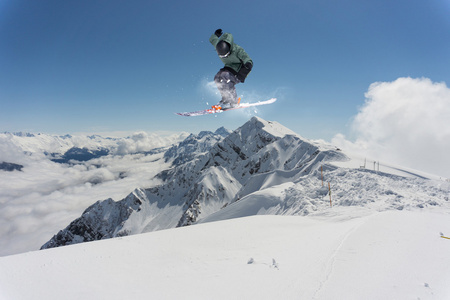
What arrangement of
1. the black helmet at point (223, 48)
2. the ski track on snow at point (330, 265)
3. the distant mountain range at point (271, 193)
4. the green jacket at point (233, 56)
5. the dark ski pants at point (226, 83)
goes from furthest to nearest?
1. the distant mountain range at point (271, 193)
2. the dark ski pants at point (226, 83)
3. the green jacket at point (233, 56)
4. the black helmet at point (223, 48)
5. the ski track on snow at point (330, 265)

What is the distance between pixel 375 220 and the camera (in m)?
8.35

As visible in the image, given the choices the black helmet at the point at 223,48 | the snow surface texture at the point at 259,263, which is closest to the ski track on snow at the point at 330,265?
the snow surface texture at the point at 259,263

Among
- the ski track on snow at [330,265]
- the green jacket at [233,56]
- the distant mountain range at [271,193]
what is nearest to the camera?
the ski track on snow at [330,265]

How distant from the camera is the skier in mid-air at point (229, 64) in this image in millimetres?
6844

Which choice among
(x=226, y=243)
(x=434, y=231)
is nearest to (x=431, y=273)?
(x=434, y=231)

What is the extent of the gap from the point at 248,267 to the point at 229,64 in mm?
7156

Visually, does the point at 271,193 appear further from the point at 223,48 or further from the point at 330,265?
the point at 223,48

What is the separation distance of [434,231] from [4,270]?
12.9m

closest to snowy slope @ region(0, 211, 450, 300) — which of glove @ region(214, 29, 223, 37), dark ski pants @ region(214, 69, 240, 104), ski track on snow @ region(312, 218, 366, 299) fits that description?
ski track on snow @ region(312, 218, 366, 299)

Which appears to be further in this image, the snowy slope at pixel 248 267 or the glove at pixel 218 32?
the glove at pixel 218 32

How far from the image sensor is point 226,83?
27.3 feet

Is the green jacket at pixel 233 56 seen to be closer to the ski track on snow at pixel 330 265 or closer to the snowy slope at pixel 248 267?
the snowy slope at pixel 248 267

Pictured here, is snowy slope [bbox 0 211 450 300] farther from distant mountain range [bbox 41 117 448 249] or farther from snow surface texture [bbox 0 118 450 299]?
distant mountain range [bbox 41 117 448 249]

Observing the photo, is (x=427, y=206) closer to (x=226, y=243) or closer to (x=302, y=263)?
(x=302, y=263)
